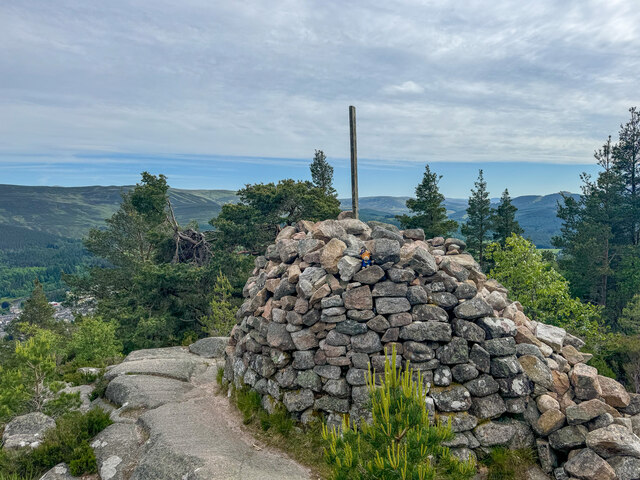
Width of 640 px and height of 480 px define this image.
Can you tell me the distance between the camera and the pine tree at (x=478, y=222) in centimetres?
4003

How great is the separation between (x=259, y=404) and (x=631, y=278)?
38.7 m

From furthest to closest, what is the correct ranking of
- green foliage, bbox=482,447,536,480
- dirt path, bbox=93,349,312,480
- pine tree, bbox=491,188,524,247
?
1. pine tree, bbox=491,188,524,247
2. green foliage, bbox=482,447,536,480
3. dirt path, bbox=93,349,312,480

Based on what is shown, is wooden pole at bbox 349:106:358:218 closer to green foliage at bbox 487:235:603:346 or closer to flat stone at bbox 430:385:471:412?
flat stone at bbox 430:385:471:412

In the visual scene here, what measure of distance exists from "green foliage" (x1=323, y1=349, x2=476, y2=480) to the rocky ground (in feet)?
11.4

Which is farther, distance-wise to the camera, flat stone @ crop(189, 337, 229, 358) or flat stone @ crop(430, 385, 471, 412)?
flat stone @ crop(189, 337, 229, 358)

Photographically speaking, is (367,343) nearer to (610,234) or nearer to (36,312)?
(610,234)

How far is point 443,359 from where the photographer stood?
8.61 metres

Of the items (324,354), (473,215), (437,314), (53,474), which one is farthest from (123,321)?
(473,215)

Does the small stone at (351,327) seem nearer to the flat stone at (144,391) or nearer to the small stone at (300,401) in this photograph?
the small stone at (300,401)

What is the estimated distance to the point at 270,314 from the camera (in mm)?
10531

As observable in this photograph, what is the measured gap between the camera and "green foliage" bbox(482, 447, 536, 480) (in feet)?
25.3

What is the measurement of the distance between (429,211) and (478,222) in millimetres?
8917

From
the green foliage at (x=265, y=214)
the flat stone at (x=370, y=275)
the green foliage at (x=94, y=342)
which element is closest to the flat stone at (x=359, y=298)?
the flat stone at (x=370, y=275)

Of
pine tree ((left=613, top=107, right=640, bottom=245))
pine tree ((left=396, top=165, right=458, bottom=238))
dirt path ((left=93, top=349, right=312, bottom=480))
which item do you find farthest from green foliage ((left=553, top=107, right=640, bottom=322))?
dirt path ((left=93, top=349, right=312, bottom=480))
